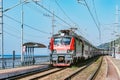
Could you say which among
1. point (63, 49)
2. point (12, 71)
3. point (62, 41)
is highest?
point (62, 41)

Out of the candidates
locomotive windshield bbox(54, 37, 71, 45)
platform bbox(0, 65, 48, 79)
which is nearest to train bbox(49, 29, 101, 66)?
locomotive windshield bbox(54, 37, 71, 45)

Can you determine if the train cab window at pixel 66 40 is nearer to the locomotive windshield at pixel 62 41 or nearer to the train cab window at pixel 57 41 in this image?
the locomotive windshield at pixel 62 41

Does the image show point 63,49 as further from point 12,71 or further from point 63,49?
point 12,71

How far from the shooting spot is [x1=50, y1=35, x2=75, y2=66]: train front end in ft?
115

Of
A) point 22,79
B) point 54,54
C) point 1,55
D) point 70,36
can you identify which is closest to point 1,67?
point 1,55

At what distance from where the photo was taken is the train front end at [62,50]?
35.2 meters

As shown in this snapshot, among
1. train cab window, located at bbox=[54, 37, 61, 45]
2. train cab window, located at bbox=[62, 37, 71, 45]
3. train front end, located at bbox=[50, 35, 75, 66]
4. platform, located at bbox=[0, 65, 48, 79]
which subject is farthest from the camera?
train cab window, located at bbox=[54, 37, 61, 45]

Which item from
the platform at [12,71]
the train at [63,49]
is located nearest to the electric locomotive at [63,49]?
the train at [63,49]

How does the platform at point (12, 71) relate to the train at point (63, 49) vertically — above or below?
below

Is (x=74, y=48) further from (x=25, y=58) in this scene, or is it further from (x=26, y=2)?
(x=25, y=58)

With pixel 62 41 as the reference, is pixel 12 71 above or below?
below

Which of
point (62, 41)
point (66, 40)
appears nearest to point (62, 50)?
point (62, 41)

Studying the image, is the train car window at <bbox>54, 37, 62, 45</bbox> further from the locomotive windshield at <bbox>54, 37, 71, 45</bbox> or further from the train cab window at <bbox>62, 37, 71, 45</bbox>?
the train cab window at <bbox>62, 37, 71, 45</bbox>

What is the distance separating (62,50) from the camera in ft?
117
